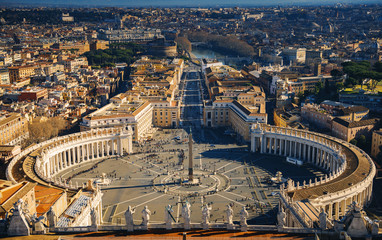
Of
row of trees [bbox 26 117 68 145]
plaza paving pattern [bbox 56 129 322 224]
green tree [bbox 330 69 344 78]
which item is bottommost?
plaza paving pattern [bbox 56 129 322 224]

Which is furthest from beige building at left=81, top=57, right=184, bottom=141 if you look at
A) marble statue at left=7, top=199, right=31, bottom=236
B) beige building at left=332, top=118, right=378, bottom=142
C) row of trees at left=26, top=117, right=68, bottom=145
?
marble statue at left=7, top=199, right=31, bottom=236

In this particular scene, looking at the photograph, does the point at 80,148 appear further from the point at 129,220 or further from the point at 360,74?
the point at 360,74

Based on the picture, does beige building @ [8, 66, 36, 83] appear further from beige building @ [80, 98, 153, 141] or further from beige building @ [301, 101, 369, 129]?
beige building @ [301, 101, 369, 129]

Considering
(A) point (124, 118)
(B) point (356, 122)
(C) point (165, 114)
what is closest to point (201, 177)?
(A) point (124, 118)

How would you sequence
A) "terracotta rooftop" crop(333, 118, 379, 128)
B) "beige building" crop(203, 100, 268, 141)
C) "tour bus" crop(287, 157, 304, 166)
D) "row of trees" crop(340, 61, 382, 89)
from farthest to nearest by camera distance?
1. "row of trees" crop(340, 61, 382, 89)
2. "beige building" crop(203, 100, 268, 141)
3. "terracotta rooftop" crop(333, 118, 379, 128)
4. "tour bus" crop(287, 157, 304, 166)

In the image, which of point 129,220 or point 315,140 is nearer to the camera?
point 129,220
